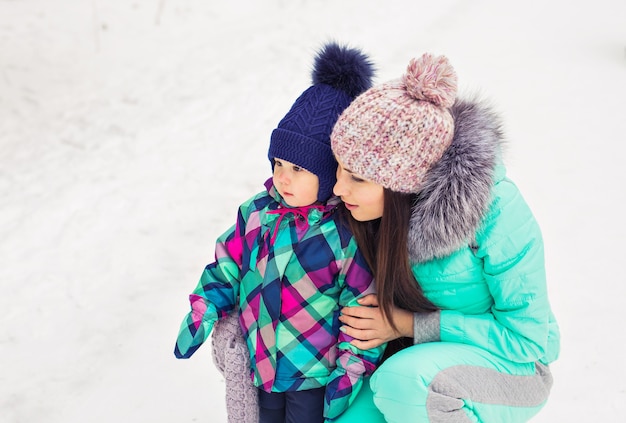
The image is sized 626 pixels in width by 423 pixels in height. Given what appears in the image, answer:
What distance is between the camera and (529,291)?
1887 millimetres

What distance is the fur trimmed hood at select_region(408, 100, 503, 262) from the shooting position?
1.81 metres

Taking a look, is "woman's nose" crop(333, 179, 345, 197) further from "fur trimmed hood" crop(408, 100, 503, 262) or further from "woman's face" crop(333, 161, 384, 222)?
"fur trimmed hood" crop(408, 100, 503, 262)

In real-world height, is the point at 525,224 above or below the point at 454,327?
above

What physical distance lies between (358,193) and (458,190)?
0.90ft

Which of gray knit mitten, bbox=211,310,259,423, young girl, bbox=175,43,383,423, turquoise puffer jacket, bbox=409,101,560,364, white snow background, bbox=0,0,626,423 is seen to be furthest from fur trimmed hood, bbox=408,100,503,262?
gray knit mitten, bbox=211,310,259,423

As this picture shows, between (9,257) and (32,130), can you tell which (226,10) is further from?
(9,257)

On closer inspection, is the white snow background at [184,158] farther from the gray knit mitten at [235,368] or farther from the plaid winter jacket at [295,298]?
the plaid winter jacket at [295,298]

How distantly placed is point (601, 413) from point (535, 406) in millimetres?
726

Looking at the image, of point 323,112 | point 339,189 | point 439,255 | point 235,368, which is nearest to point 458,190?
point 439,255

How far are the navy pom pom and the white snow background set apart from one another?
51 cm

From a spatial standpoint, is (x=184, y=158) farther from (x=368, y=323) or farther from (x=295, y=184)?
(x=368, y=323)

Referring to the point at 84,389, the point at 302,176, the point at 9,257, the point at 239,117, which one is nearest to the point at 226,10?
the point at 239,117

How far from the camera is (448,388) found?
6.03ft

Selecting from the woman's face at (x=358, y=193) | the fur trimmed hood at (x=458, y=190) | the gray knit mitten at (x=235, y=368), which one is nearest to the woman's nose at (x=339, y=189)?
the woman's face at (x=358, y=193)
